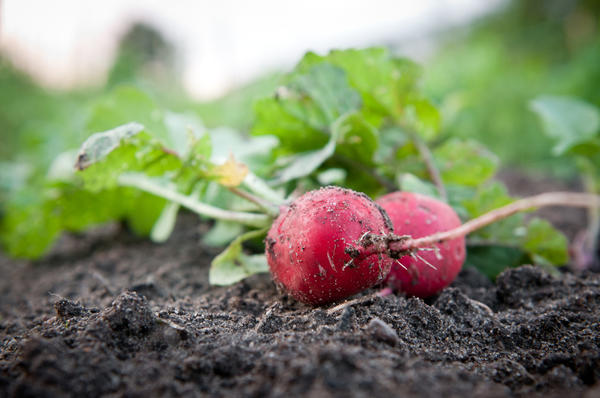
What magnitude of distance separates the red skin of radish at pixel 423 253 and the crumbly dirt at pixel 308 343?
0.07m

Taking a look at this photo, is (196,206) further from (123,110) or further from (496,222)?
(496,222)

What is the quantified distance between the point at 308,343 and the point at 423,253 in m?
0.58

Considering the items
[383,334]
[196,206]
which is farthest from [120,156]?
[383,334]

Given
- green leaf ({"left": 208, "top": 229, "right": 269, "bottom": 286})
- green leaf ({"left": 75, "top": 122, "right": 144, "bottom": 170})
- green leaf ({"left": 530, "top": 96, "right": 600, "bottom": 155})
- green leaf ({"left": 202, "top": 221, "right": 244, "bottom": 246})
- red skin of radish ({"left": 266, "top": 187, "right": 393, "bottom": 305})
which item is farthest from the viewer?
green leaf ({"left": 530, "top": 96, "right": 600, "bottom": 155})

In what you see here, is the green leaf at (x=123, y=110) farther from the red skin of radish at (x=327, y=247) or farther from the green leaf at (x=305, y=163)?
the red skin of radish at (x=327, y=247)

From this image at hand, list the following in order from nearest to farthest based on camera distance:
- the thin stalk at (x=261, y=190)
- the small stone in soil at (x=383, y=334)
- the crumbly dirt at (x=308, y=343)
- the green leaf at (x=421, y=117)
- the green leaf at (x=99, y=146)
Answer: the crumbly dirt at (x=308, y=343)
the small stone in soil at (x=383, y=334)
the green leaf at (x=99, y=146)
the thin stalk at (x=261, y=190)
the green leaf at (x=421, y=117)

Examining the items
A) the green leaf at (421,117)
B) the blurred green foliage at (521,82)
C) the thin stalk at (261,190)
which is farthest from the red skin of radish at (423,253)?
the blurred green foliage at (521,82)

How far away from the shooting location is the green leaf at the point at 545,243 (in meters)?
1.76

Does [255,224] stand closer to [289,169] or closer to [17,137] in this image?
[289,169]

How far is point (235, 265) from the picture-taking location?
5.09 ft

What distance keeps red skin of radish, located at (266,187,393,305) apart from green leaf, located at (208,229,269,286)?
0.22m

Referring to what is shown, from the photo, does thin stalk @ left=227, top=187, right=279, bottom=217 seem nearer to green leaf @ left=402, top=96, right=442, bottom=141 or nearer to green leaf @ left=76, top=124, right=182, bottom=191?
green leaf @ left=76, top=124, right=182, bottom=191

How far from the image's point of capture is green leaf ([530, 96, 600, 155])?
2258mm

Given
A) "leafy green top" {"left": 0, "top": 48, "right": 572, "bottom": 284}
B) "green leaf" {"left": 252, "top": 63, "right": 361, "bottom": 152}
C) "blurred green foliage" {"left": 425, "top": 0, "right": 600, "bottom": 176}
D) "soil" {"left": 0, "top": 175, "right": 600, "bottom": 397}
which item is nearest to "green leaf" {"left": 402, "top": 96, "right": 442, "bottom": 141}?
"leafy green top" {"left": 0, "top": 48, "right": 572, "bottom": 284}
